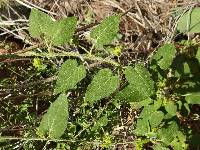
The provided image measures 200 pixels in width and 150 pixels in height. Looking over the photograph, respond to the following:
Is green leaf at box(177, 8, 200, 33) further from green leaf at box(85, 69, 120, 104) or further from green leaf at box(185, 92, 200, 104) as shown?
green leaf at box(85, 69, 120, 104)

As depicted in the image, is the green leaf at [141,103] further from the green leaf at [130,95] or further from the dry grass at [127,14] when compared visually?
the dry grass at [127,14]

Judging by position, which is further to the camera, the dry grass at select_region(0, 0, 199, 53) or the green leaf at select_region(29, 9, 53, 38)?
the dry grass at select_region(0, 0, 199, 53)

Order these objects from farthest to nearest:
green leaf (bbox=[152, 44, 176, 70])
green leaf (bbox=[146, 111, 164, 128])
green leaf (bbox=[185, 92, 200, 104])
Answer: green leaf (bbox=[185, 92, 200, 104])
green leaf (bbox=[146, 111, 164, 128])
green leaf (bbox=[152, 44, 176, 70])

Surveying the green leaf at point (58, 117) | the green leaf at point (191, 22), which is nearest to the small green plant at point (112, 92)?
the green leaf at point (58, 117)

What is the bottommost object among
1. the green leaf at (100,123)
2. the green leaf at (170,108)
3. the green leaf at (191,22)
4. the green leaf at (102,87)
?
the green leaf at (100,123)

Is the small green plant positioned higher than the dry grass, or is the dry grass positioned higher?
the dry grass

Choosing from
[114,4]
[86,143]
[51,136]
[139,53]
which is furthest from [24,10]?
[51,136]

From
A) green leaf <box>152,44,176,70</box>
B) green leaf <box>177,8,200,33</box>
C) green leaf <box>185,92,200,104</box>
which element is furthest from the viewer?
green leaf <box>177,8,200,33</box>

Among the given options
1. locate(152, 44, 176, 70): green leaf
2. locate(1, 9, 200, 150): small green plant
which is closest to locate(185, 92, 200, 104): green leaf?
locate(1, 9, 200, 150): small green plant
